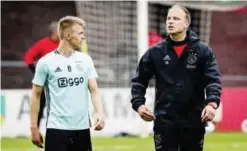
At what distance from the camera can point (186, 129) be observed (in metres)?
8.05

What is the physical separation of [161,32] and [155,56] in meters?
12.9

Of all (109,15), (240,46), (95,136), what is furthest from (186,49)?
(240,46)

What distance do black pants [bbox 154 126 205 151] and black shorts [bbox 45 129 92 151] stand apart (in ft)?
Answer: 2.42

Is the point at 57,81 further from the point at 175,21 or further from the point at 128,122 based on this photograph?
the point at 128,122

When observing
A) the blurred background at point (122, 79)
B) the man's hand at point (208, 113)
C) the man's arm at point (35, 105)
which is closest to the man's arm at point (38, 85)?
the man's arm at point (35, 105)

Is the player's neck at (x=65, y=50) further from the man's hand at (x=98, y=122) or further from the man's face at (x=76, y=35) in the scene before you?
the man's hand at (x=98, y=122)

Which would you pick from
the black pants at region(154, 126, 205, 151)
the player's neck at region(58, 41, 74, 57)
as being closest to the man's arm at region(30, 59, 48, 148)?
the player's neck at region(58, 41, 74, 57)

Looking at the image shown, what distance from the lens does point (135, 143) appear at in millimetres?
15922

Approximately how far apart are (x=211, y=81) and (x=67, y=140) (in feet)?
4.67

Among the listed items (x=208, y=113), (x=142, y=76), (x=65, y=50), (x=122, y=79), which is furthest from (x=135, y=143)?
(x=208, y=113)

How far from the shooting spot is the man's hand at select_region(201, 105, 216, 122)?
7.70m

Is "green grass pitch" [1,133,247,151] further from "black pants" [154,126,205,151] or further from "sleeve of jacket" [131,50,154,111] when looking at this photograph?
"black pants" [154,126,205,151]

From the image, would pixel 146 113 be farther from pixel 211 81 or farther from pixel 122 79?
pixel 122 79

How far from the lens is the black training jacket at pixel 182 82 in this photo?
8.00 metres
